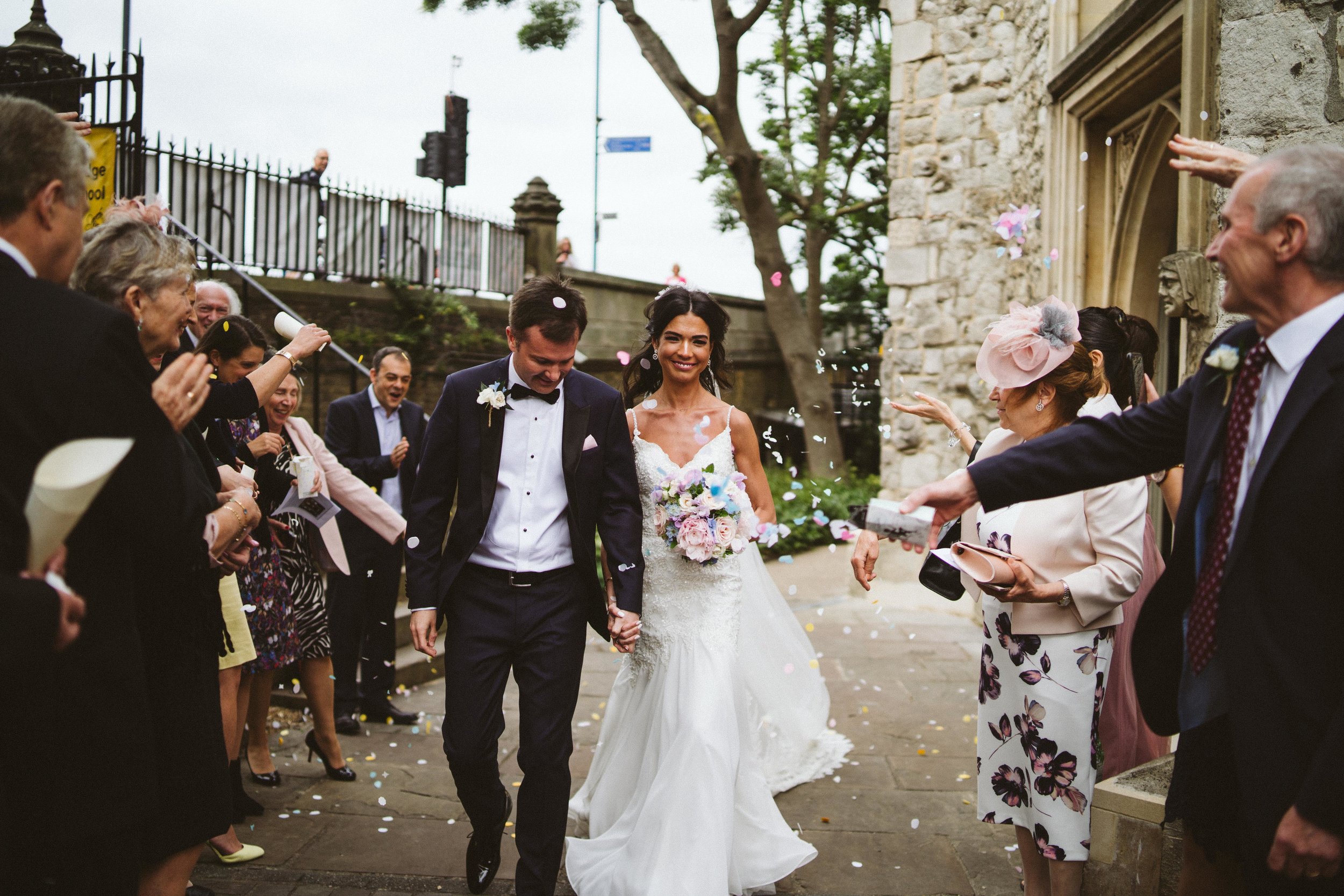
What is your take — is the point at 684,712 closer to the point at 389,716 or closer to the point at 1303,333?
the point at 1303,333

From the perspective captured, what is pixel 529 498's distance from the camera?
3574 mm

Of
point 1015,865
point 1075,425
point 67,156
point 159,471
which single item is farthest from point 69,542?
point 1015,865

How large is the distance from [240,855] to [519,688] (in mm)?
1356

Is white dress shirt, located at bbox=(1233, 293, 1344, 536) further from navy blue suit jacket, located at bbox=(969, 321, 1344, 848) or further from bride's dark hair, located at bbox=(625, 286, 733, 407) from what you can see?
bride's dark hair, located at bbox=(625, 286, 733, 407)

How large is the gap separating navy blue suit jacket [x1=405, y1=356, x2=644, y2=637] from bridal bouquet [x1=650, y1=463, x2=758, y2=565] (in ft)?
0.84

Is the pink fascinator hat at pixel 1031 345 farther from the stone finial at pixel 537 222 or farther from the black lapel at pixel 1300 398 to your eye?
the stone finial at pixel 537 222

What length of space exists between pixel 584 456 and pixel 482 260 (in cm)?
1103

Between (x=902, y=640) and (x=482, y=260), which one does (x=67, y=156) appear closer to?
(x=902, y=640)

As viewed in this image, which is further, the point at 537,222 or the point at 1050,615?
the point at 537,222

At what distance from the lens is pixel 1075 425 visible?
8.09 feet

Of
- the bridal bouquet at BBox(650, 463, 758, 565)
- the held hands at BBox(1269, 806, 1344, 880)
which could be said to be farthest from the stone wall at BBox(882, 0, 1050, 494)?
the held hands at BBox(1269, 806, 1344, 880)

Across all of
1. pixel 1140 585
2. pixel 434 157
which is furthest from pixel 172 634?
pixel 434 157

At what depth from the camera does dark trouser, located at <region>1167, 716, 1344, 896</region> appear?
1940 millimetres

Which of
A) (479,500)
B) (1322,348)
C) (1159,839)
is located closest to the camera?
(1322,348)
